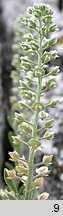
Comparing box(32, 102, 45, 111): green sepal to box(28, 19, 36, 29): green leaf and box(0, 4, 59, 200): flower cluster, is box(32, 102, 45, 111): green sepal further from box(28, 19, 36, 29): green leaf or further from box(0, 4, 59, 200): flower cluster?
box(28, 19, 36, 29): green leaf

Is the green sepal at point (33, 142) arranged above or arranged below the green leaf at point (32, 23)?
below

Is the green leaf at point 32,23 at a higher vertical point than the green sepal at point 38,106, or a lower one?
higher

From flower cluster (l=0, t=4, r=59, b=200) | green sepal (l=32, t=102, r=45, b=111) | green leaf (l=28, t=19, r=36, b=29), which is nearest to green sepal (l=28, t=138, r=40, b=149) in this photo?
flower cluster (l=0, t=4, r=59, b=200)

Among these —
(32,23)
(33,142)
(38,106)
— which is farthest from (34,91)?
(32,23)

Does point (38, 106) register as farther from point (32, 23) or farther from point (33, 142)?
point (32, 23)

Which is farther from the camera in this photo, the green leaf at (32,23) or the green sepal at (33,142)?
the green leaf at (32,23)

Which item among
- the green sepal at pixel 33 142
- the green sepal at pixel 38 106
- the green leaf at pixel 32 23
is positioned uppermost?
the green leaf at pixel 32 23

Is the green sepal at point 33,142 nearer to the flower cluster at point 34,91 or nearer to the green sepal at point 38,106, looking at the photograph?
the flower cluster at point 34,91

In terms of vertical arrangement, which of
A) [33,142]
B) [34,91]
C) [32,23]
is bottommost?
[33,142]

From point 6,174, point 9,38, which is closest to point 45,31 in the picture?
point 6,174

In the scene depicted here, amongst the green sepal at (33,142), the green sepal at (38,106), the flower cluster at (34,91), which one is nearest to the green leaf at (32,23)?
the flower cluster at (34,91)

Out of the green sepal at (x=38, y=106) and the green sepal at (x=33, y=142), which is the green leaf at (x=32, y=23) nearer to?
the green sepal at (x=38, y=106)
